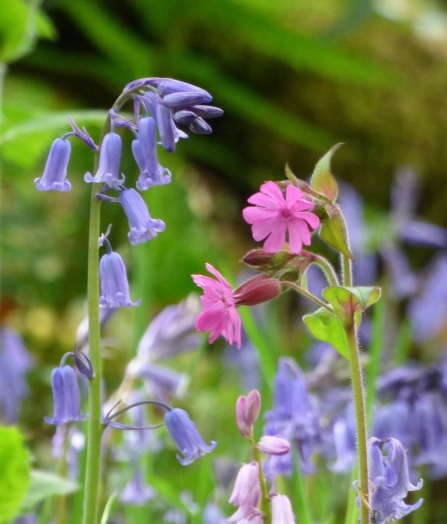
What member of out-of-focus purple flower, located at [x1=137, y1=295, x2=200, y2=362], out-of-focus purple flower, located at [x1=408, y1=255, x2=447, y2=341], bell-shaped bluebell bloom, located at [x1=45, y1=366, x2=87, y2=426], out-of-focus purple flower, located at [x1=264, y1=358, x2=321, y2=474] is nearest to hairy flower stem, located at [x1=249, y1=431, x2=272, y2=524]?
bell-shaped bluebell bloom, located at [x1=45, y1=366, x2=87, y2=426]

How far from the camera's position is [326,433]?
0.77 m

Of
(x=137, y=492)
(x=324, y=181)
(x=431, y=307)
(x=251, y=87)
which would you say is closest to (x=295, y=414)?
(x=137, y=492)

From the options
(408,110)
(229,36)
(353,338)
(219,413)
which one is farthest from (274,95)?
(353,338)

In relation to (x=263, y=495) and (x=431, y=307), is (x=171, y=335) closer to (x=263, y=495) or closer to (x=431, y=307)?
(x=263, y=495)

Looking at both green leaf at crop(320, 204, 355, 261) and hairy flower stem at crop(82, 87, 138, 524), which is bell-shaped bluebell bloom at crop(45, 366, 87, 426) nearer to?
hairy flower stem at crop(82, 87, 138, 524)

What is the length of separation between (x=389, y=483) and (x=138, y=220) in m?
0.23

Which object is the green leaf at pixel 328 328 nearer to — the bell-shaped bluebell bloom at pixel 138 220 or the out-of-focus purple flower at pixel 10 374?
the bell-shaped bluebell bloom at pixel 138 220

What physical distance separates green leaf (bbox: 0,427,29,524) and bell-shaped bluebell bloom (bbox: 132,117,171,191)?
27 centimetres

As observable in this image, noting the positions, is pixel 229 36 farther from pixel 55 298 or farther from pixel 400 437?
pixel 400 437

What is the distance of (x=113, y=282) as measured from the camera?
17.1 inches

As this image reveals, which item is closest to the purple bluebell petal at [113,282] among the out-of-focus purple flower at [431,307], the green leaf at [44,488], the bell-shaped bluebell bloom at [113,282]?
the bell-shaped bluebell bloom at [113,282]

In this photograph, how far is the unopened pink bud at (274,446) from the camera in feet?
1.31

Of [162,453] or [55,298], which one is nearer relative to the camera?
[162,453]

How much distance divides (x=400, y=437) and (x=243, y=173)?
6.02 feet
